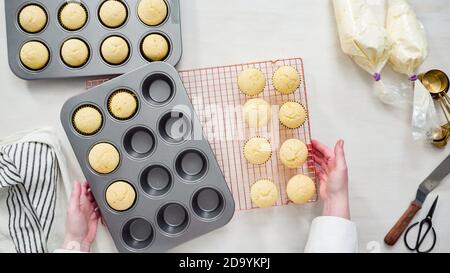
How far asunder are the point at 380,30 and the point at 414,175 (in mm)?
418

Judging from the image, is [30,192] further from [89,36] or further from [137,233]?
[89,36]

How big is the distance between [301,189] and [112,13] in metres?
0.67

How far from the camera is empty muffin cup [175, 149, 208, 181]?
1.13 m

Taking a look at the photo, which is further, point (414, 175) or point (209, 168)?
point (414, 175)

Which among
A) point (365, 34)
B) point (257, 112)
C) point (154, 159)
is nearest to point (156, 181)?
point (154, 159)

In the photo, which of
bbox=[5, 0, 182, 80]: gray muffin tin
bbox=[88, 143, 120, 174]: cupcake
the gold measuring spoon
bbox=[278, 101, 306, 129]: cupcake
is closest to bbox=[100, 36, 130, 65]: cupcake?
bbox=[5, 0, 182, 80]: gray muffin tin

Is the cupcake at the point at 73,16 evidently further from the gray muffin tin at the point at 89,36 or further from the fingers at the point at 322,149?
the fingers at the point at 322,149

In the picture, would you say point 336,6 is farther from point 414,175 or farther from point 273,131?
point 414,175

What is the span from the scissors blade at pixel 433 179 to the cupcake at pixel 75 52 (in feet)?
3.21

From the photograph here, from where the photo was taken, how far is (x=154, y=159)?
43.3 inches

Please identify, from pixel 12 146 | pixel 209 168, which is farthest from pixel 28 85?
pixel 209 168

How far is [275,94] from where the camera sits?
3.93 ft

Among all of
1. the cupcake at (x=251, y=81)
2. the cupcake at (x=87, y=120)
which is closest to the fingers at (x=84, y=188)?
the cupcake at (x=87, y=120)

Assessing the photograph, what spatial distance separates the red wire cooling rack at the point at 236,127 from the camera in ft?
3.88
